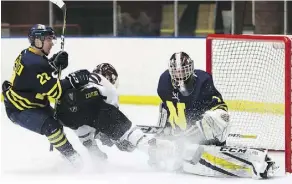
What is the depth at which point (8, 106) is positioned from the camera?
12.8 ft

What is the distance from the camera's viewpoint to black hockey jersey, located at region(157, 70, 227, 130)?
12.2 feet

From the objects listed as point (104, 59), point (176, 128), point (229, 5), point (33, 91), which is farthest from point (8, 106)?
point (229, 5)

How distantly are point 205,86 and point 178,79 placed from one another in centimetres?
13

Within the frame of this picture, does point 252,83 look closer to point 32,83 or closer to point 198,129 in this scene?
point 198,129

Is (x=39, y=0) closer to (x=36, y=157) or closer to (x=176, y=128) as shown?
(x=36, y=157)

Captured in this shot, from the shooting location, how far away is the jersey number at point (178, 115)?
3.80m

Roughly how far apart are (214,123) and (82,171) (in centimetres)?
75

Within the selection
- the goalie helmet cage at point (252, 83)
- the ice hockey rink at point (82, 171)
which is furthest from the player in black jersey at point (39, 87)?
the goalie helmet cage at point (252, 83)

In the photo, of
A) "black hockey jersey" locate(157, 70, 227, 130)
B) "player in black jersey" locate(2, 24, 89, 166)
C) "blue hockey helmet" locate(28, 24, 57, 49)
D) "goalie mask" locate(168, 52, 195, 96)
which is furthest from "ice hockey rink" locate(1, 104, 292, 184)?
"blue hockey helmet" locate(28, 24, 57, 49)

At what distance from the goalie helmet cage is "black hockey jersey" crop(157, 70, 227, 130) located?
422 millimetres

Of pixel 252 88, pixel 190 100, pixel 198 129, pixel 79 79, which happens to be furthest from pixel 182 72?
pixel 252 88

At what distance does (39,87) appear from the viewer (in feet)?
12.3

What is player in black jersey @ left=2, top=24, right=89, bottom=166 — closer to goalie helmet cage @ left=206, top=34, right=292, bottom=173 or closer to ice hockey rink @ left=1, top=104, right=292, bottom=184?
ice hockey rink @ left=1, top=104, right=292, bottom=184

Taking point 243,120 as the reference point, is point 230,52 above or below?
above
